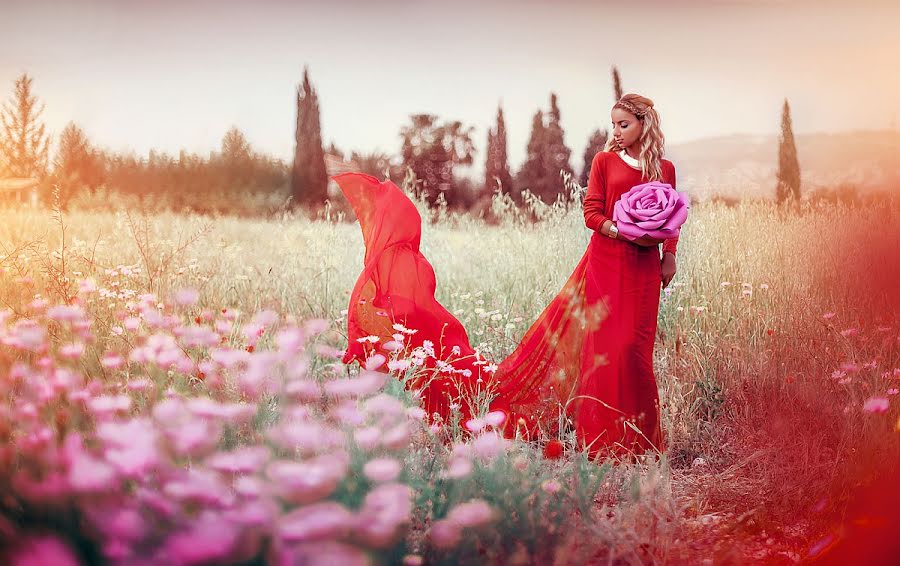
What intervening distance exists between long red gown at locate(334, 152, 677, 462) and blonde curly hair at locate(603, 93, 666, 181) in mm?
42

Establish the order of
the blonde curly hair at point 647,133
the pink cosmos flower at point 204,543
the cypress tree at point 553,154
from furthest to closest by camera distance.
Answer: the cypress tree at point 553,154 < the blonde curly hair at point 647,133 < the pink cosmos flower at point 204,543

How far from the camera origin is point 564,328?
262cm

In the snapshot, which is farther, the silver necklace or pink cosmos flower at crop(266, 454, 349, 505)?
the silver necklace

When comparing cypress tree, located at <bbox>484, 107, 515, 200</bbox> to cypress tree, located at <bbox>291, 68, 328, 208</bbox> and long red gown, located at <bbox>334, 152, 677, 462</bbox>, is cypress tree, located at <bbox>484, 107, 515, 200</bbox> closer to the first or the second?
cypress tree, located at <bbox>291, 68, 328, 208</bbox>

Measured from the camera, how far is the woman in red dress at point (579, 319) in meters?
2.38

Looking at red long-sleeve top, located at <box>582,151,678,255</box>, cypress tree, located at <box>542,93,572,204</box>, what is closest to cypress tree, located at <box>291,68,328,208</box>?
cypress tree, located at <box>542,93,572,204</box>

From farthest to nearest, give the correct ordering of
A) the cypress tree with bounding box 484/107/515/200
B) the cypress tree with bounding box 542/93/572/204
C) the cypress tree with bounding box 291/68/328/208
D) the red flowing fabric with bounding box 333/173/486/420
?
1. the cypress tree with bounding box 484/107/515/200
2. the cypress tree with bounding box 542/93/572/204
3. the cypress tree with bounding box 291/68/328/208
4. the red flowing fabric with bounding box 333/173/486/420

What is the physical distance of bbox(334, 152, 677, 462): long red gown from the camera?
2.40 meters

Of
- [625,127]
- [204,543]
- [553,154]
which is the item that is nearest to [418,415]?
[204,543]

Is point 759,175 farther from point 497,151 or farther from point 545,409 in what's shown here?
point 497,151

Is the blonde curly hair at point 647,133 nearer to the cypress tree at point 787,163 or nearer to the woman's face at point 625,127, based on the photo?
the woman's face at point 625,127

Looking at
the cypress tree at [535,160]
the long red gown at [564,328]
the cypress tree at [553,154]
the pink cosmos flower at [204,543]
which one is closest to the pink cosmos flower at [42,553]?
the pink cosmos flower at [204,543]

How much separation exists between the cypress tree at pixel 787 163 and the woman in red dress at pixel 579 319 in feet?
12.5

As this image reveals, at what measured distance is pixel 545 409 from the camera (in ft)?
8.88
